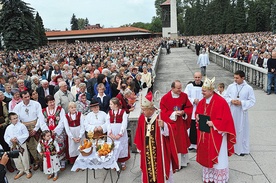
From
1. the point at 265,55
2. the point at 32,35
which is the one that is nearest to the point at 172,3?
the point at 32,35

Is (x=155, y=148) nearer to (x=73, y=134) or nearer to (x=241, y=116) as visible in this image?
(x=73, y=134)

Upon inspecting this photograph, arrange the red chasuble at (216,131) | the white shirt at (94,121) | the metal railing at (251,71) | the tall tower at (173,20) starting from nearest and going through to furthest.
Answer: the red chasuble at (216,131), the white shirt at (94,121), the metal railing at (251,71), the tall tower at (173,20)

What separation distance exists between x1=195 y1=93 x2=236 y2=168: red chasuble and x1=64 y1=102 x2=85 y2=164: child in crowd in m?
2.73

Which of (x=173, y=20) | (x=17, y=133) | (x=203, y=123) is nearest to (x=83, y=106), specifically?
(x=17, y=133)

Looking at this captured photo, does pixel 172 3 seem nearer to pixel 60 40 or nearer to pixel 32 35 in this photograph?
pixel 60 40

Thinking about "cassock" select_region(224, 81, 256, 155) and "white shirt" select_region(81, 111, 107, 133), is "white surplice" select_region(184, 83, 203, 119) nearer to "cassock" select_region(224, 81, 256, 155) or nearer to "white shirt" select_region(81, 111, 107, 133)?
"cassock" select_region(224, 81, 256, 155)

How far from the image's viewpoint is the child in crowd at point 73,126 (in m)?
6.14

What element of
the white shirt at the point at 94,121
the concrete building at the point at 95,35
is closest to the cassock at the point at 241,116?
the white shirt at the point at 94,121

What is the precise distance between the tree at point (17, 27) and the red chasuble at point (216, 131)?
129 ft

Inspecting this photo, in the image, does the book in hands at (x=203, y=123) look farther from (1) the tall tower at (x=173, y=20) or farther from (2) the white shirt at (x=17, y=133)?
(1) the tall tower at (x=173, y=20)

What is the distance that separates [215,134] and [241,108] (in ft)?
5.79

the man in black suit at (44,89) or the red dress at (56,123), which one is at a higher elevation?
the man in black suit at (44,89)

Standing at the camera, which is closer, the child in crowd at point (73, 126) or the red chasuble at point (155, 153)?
the red chasuble at point (155, 153)

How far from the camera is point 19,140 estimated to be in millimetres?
6098
